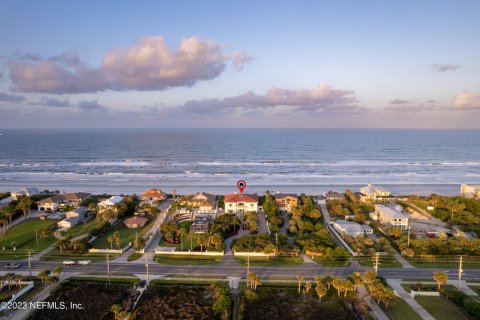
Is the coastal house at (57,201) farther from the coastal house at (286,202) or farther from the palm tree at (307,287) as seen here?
the palm tree at (307,287)

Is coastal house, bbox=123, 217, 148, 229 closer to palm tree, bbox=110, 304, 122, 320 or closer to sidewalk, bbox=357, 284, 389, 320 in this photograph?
palm tree, bbox=110, 304, 122, 320

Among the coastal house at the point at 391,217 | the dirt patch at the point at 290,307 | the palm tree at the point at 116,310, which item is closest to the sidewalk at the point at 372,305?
the dirt patch at the point at 290,307

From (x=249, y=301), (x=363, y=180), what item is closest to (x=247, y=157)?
(x=363, y=180)

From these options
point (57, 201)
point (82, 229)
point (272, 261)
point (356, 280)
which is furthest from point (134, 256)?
point (57, 201)

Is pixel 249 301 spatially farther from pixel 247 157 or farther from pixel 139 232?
pixel 247 157

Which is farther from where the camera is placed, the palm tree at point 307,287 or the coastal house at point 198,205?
the coastal house at point 198,205
